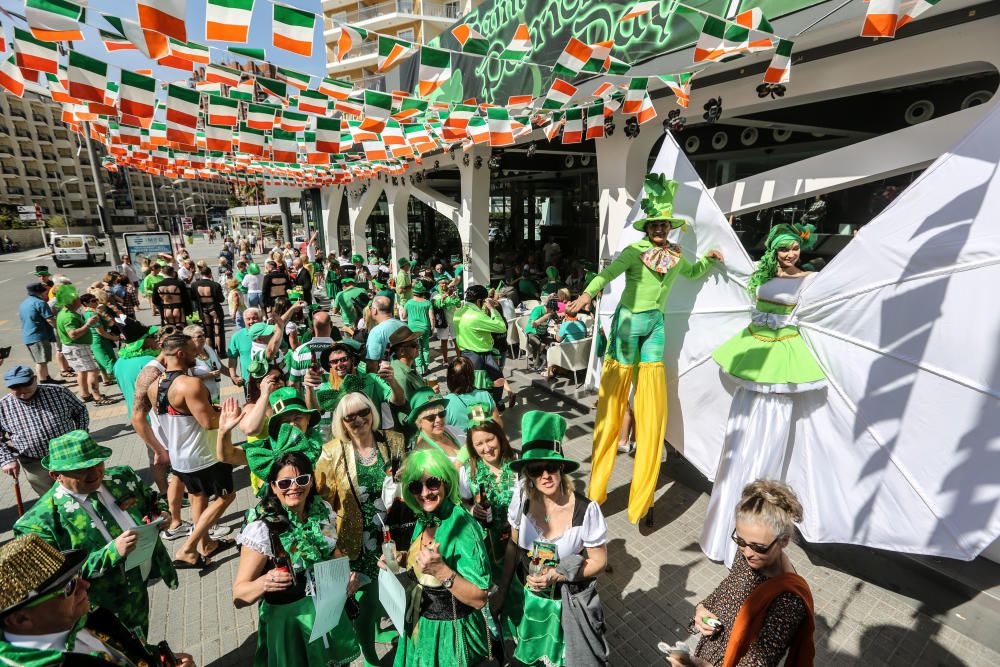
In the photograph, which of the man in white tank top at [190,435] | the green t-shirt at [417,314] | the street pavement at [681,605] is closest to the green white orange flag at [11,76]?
the man in white tank top at [190,435]

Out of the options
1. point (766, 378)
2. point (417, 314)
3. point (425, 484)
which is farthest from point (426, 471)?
point (417, 314)

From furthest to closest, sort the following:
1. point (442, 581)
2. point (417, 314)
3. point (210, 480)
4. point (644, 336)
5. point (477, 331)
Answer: point (417, 314)
point (477, 331)
point (644, 336)
point (210, 480)
point (442, 581)

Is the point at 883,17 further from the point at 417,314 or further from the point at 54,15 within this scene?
the point at 417,314

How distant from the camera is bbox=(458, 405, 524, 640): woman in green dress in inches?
108

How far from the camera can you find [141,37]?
3.47 m

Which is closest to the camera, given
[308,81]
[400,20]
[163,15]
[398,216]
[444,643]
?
[444,643]

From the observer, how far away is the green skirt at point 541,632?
2.42m

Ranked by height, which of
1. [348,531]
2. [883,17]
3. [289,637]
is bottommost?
[289,637]

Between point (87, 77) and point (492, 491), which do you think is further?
point (87, 77)

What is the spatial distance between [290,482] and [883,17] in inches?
166

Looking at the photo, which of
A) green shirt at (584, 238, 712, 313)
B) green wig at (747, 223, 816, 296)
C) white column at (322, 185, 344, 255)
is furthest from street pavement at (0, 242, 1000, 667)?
white column at (322, 185, 344, 255)

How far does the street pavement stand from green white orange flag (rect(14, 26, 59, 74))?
14.6ft

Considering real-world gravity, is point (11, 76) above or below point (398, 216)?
above

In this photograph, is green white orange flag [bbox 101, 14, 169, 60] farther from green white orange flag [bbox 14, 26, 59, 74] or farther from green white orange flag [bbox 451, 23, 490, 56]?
green white orange flag [bbox 451, 23, 490, 56]
